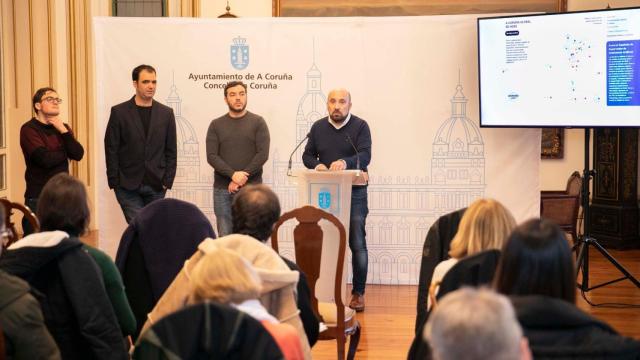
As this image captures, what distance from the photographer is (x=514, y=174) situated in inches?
292

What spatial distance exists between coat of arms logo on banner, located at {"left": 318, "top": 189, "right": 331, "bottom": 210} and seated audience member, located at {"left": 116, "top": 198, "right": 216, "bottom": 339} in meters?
2.12

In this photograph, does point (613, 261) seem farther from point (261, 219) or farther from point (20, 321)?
point (20, 321)

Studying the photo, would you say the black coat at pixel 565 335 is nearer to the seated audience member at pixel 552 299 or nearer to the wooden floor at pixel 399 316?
the seated audience member at pixel 552 299

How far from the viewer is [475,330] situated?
1.85 metres

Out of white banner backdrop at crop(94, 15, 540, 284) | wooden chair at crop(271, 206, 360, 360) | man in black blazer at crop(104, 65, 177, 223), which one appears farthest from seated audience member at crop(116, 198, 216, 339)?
white banner backdrop at crop(94, 15, 540, 284)

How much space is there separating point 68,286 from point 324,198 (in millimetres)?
3164

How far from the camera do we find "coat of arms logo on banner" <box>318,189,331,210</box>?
246 inches

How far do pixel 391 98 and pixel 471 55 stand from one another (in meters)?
0.71

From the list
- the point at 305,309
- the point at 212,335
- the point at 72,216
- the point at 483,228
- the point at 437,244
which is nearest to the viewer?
the point at 212,335

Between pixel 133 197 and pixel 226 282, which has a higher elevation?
pixel 226 282

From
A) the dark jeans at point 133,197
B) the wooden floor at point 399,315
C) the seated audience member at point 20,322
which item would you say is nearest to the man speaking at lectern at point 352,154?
the wooden floor at point 399,315

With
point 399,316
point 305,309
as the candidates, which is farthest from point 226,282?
point 399,316

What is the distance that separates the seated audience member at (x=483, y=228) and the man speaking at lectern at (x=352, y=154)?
3.43m

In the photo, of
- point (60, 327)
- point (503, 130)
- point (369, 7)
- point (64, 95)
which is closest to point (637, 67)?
point (503, 130)
